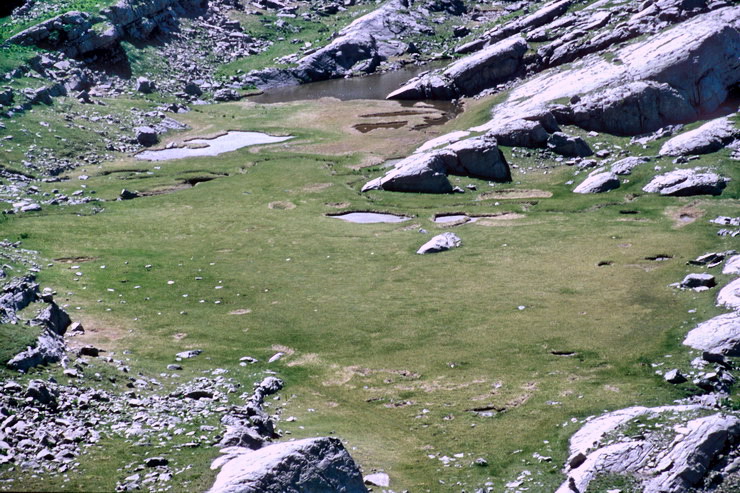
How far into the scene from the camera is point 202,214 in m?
78.4

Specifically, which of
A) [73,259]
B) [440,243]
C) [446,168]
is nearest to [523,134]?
[446,168]

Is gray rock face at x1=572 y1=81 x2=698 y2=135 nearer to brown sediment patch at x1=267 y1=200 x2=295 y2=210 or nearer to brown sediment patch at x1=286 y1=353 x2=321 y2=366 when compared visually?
brown sediment patch at x1=267 y1=200 x2=295 y2=210

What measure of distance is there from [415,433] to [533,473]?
640 centimetres

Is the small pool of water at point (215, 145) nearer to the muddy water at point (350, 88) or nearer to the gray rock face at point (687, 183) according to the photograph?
the muddy water at point (350, 88)

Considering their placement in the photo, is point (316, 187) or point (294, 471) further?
point (316, 187)

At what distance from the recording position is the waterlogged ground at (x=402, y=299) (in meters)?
36.2

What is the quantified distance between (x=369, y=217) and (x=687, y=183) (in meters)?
31.2

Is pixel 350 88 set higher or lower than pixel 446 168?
lower

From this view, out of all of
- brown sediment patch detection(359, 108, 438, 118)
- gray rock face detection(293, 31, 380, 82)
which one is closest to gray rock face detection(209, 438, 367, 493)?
brown sediment patch detection(359, 108, 438, 118)

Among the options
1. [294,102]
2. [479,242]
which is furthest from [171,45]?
[479,242]

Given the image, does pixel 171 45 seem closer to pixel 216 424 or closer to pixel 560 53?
pixel 560 53

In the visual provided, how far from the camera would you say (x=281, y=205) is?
82.4 metres

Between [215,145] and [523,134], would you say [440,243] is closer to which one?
[523,134]

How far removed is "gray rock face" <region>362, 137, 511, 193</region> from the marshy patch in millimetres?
6543
